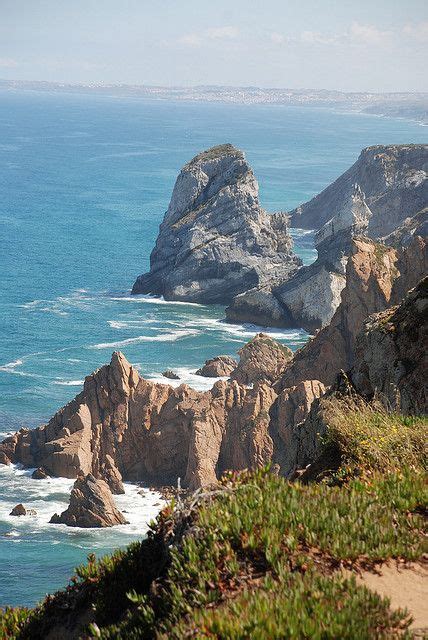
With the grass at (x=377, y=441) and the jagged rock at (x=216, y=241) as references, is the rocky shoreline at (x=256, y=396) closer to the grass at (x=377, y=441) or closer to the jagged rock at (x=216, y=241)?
the grass at (x=377, y=441)

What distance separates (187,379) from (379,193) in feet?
249

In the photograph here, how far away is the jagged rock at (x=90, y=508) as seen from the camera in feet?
Result: 155

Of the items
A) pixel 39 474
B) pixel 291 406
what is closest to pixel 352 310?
pixel 291 406

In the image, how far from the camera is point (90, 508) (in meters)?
47.6

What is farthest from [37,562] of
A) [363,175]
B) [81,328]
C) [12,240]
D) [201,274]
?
[363,175]

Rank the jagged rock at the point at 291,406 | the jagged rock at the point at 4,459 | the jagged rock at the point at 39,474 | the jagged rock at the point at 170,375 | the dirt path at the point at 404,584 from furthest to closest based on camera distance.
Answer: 1. the jagged rock at the point at 170,375
2. the jagged rock at the point at 4,459
3. the jagged rock at the point at 39,474
4. the jagged rock at the point at 291,406
5. the dirt path at the point at 404,584

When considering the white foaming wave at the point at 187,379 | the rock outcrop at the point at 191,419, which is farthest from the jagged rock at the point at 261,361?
the white foaming wave at the point at 187,379

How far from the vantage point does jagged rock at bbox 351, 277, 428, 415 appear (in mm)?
16500

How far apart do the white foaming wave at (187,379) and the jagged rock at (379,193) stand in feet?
145

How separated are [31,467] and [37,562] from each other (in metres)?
12.8

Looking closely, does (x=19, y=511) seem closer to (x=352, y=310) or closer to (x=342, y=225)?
(x=352, y=310)

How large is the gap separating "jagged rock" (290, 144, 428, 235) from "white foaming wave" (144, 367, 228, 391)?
4415 cm

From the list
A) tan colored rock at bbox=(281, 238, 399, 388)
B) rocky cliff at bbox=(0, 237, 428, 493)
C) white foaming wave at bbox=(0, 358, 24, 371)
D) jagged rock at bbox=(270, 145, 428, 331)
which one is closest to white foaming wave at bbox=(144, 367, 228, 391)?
rocky cliff at bbox=(0, 237, 428, 493)

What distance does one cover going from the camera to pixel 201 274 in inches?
4328
